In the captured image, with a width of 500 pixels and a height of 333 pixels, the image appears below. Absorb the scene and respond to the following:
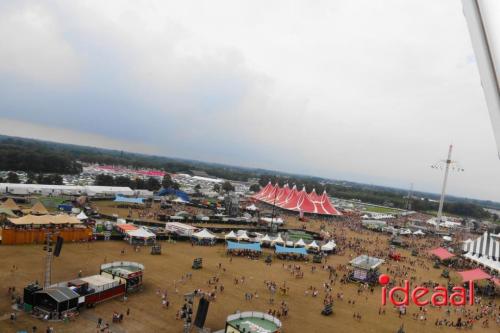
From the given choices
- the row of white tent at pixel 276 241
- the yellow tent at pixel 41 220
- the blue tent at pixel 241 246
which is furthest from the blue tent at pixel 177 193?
the yellow tent at pixel 41 220

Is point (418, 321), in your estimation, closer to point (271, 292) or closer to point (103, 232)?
point (271, 292)

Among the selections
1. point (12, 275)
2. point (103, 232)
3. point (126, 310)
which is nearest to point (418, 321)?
point (126, 310)

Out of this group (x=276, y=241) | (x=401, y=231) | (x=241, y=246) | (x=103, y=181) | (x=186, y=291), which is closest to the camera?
(x=186, y=291)

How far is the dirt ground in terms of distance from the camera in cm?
1642

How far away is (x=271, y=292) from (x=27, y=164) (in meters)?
75.7

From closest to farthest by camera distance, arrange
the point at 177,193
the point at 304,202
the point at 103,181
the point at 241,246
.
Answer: the point at 241,246
the point at 304,202
the point at 177,193
the point at 103,181

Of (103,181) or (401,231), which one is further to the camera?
(103,181)

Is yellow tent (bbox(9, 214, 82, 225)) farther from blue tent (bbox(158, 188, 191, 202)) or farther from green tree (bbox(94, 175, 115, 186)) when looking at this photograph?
green tree (bbox(94, 175, 115, 186))

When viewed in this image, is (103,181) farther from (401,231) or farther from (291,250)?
(401,231)

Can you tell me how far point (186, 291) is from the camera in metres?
20.6

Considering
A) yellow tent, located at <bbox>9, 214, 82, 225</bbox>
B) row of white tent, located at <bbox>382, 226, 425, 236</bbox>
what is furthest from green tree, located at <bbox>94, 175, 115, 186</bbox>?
row of white tent, located at <bbox>382, 226, 425, 236</bbox>

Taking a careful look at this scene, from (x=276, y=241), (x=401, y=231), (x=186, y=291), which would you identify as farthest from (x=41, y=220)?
(x=401, y=231)

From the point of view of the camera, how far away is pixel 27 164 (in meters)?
80.0

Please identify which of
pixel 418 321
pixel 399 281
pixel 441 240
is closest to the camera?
pixel 418 321
